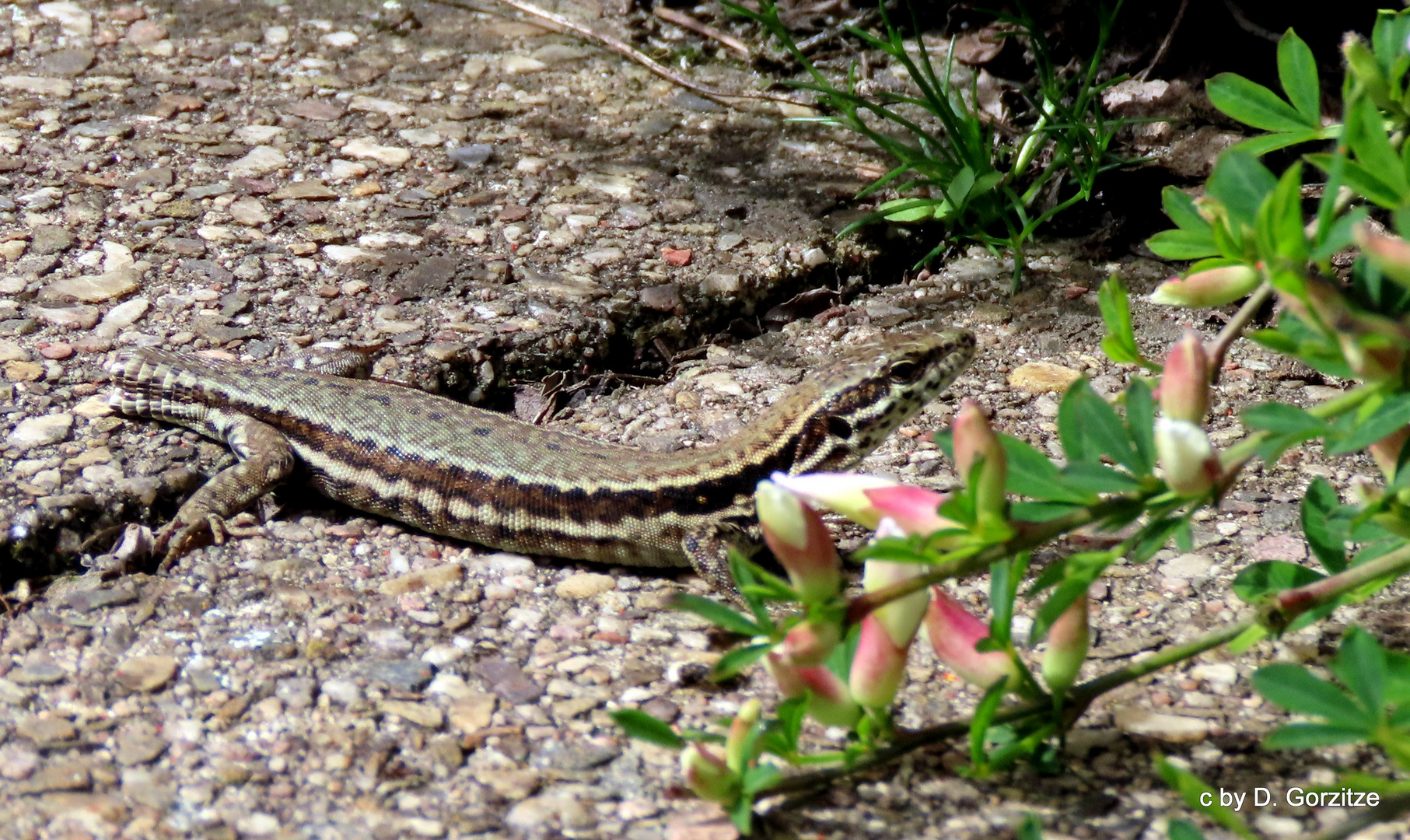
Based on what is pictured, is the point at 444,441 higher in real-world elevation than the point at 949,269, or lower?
lower

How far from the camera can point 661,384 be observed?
3826 mm

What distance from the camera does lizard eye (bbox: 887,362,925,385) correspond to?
3361 millimetres

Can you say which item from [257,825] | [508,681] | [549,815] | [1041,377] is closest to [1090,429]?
[549,815]

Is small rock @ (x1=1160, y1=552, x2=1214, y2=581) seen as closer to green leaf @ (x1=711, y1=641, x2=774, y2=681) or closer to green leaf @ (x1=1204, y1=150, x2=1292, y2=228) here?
green leaf @ (x1=1204, y1=150, x2=1292, y2=228)

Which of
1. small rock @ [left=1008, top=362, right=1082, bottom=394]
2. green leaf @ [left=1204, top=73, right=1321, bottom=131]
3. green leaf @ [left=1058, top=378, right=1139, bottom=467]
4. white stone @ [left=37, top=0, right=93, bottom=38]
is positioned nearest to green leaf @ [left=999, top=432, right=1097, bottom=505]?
green leaf @ [left=1058, top=378, right=1139, bottom=467]

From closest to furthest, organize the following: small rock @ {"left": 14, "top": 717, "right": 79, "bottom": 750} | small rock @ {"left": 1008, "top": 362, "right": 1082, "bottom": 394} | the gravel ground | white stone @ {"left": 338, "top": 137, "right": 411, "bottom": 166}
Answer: the gravel ground
small rock @ {"left": 14, "top": 717, "right": 79, "bottom": 750}
small rock @ {"left": 1008, "top": 362, "right": 1082, "bottom": 394}
white stone @ {"left": 338, "top": 137, "right": 411, "bottom": 166}

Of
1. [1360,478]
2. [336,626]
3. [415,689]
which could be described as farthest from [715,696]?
[1360,478]

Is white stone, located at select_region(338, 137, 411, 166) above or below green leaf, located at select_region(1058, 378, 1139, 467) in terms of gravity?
below

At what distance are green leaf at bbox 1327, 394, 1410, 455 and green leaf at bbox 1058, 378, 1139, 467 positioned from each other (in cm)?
25

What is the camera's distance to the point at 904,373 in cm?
337

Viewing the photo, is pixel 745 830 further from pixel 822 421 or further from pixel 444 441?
pixel 444 441

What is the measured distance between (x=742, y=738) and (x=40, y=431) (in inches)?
96.3

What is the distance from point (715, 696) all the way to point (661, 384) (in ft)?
5.14

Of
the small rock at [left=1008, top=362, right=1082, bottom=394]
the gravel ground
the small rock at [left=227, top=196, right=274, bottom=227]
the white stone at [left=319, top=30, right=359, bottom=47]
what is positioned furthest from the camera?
the white stone at [left=319, top=30, right=359, bottom=47]
